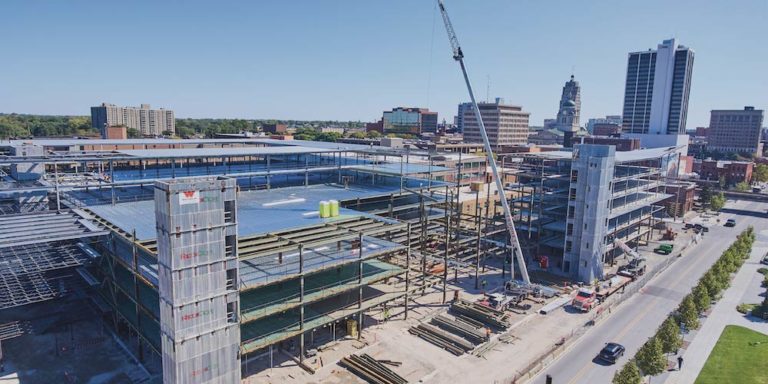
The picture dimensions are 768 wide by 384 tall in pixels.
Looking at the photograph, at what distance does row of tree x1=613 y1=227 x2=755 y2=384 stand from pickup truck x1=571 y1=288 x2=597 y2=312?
7743 millimetres

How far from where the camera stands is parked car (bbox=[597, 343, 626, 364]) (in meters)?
39.2

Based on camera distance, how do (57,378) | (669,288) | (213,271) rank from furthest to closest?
1. (669,288)
2. (57,378)
3. (213,271)

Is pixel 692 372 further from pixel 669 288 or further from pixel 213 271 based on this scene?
pixel 213 271

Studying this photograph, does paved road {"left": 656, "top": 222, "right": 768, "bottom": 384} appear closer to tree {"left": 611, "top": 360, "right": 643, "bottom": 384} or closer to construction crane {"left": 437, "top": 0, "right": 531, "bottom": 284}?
tree {"left": 611, "top": 360, "right": 643, "bottom": 384}

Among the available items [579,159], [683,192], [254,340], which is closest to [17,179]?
[254,340]

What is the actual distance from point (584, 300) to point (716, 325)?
1219 cm

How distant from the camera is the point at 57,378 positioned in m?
34.4

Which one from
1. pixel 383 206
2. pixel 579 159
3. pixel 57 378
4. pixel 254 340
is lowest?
pixel 57 378

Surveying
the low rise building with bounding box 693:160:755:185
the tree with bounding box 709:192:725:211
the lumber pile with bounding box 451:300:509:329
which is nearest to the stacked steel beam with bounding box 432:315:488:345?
the lumber pile with bounding box 451:300:509:329

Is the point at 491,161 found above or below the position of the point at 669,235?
above

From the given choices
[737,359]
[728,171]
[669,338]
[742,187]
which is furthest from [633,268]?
[728,171]

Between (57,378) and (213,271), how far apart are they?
1637cm

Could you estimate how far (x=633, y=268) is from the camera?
63531mm

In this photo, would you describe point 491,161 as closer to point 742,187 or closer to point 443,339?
point 443,339
